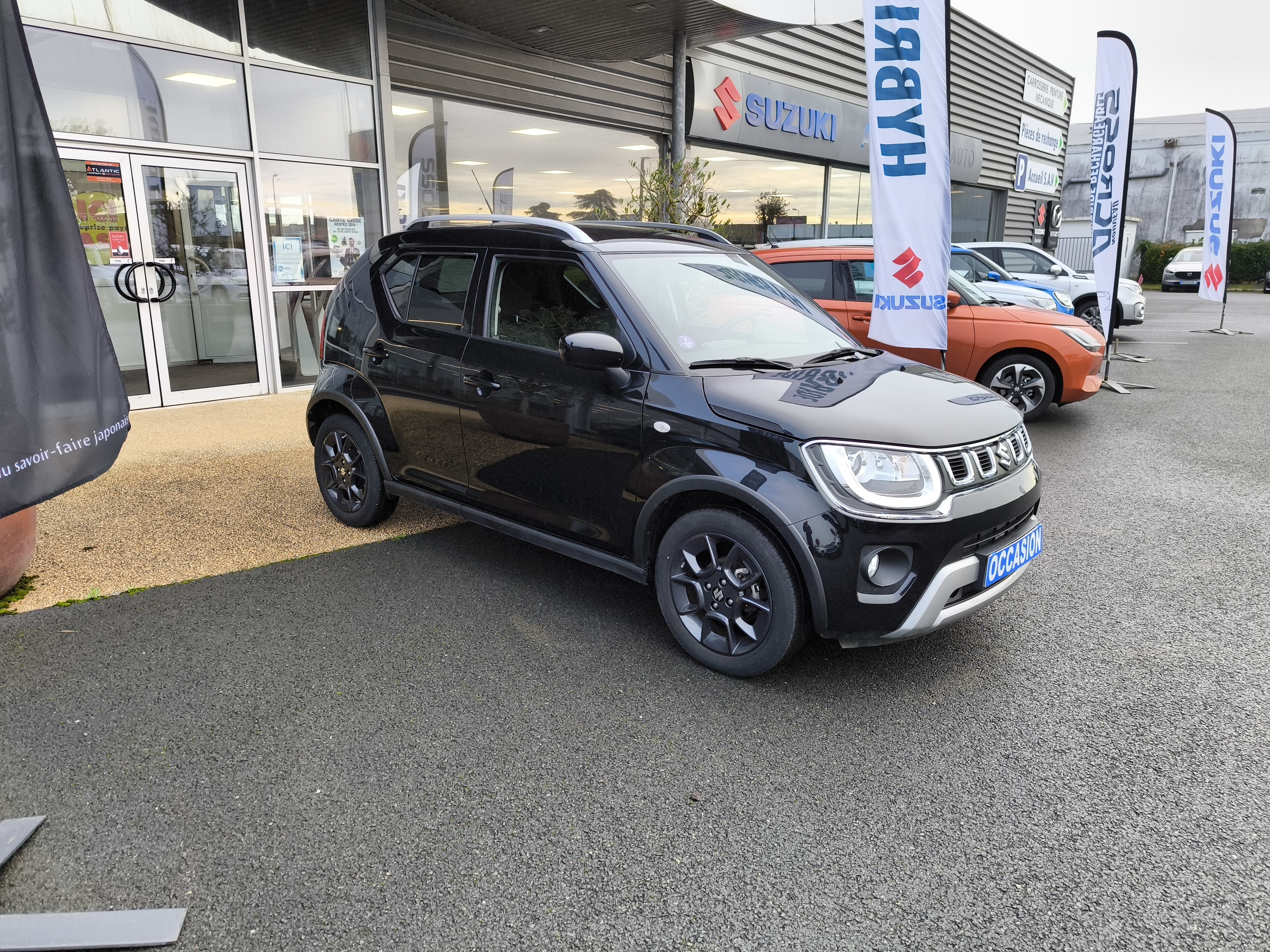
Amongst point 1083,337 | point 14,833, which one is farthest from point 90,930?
point 1083,337

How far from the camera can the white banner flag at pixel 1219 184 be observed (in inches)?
621

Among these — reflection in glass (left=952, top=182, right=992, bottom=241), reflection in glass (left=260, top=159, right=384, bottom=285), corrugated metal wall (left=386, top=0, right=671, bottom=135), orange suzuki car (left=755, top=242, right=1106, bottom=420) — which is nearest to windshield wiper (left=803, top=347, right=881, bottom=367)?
orange suzuki car (left=755, top=242, right=1106, bottom=420)

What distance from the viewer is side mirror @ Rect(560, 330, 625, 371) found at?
140 inches

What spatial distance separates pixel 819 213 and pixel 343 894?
17.3 m

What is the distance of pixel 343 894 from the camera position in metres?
2.29

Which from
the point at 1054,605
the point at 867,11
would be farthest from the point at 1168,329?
Answer: the point at 1054,605

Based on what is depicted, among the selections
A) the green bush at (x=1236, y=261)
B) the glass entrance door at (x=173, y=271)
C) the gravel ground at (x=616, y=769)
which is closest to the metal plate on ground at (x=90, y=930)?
the gravel ground at (x=616, y=769)

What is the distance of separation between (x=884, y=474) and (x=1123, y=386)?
31.1 ft

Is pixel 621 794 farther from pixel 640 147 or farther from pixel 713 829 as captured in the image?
pixel 640 147

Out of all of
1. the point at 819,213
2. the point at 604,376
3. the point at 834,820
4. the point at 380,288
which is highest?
the point at 819,213

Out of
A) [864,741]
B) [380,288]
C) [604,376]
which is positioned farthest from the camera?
[380,288]

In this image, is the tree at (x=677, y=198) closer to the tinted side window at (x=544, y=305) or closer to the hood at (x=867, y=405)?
the tinted side window at (x=544, y=305)

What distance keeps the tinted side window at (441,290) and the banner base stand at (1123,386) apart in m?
9.06

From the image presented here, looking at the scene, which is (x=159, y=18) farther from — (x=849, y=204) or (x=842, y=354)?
(x=849, y=204)
